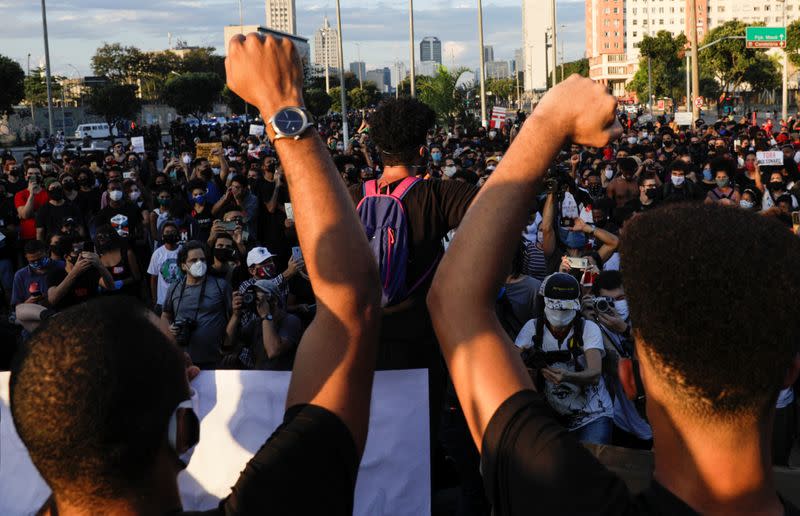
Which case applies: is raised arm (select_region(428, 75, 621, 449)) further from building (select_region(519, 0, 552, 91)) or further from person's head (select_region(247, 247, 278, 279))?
building (select_region(519, 0, 552, 91))

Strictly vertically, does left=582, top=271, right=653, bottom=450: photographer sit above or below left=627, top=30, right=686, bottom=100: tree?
below

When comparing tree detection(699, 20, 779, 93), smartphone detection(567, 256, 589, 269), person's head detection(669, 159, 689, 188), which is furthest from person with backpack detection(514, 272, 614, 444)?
tree detection(699, 20, 779, 93)

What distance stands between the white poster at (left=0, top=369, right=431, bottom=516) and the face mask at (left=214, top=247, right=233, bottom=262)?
4.14 m

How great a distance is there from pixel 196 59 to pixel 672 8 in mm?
112332

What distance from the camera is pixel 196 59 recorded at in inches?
3927

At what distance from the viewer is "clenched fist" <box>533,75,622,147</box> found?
1.50m

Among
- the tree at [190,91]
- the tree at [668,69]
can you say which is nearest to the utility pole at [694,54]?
the tree at [668,69]

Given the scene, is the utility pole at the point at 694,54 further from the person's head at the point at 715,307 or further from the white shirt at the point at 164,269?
the person's head at the point at 715,307

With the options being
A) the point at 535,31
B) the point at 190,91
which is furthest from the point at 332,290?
the point at 535,31

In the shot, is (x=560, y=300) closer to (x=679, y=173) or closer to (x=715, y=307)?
(x=715, y=307)

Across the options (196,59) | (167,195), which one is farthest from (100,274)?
(196,59)

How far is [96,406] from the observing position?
141cm

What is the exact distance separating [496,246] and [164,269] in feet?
25.2

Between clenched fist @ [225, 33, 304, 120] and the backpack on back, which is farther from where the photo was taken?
the backpack on back
